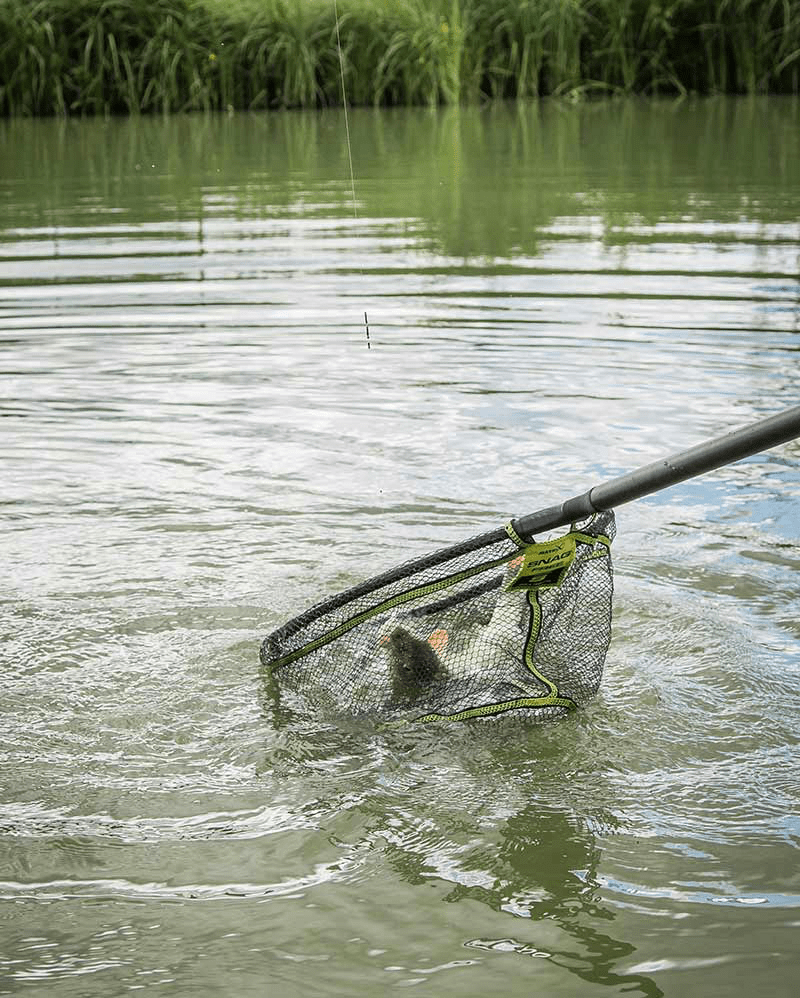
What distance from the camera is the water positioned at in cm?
244

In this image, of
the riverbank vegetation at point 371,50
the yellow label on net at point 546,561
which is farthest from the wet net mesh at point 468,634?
the riverbank vegetation at point 371,50

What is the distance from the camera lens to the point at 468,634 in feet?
10.5

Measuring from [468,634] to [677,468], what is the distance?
78 cm

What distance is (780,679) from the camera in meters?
3.29

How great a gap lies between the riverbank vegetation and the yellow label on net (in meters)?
15.5

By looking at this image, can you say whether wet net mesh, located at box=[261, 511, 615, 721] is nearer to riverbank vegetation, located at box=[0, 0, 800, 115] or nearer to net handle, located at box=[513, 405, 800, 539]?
net handle, located at box=[513, 405, 800, 539]

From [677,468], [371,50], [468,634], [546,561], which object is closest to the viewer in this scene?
[677,468]

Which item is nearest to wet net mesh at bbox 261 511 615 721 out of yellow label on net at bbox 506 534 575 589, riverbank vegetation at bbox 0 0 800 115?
yellow label on net at bbox 506 534 575 589

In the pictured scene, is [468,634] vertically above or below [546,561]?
below

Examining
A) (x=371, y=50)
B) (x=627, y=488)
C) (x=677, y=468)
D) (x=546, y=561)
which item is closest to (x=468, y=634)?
(x=546, y=561)

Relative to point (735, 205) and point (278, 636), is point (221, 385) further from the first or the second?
point (735, 205)

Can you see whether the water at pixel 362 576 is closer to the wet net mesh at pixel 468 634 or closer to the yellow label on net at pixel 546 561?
the wet net mesh at pixel 468 634

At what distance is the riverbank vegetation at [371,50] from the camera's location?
17438mm

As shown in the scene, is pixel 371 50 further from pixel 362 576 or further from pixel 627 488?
pixel 627 488
